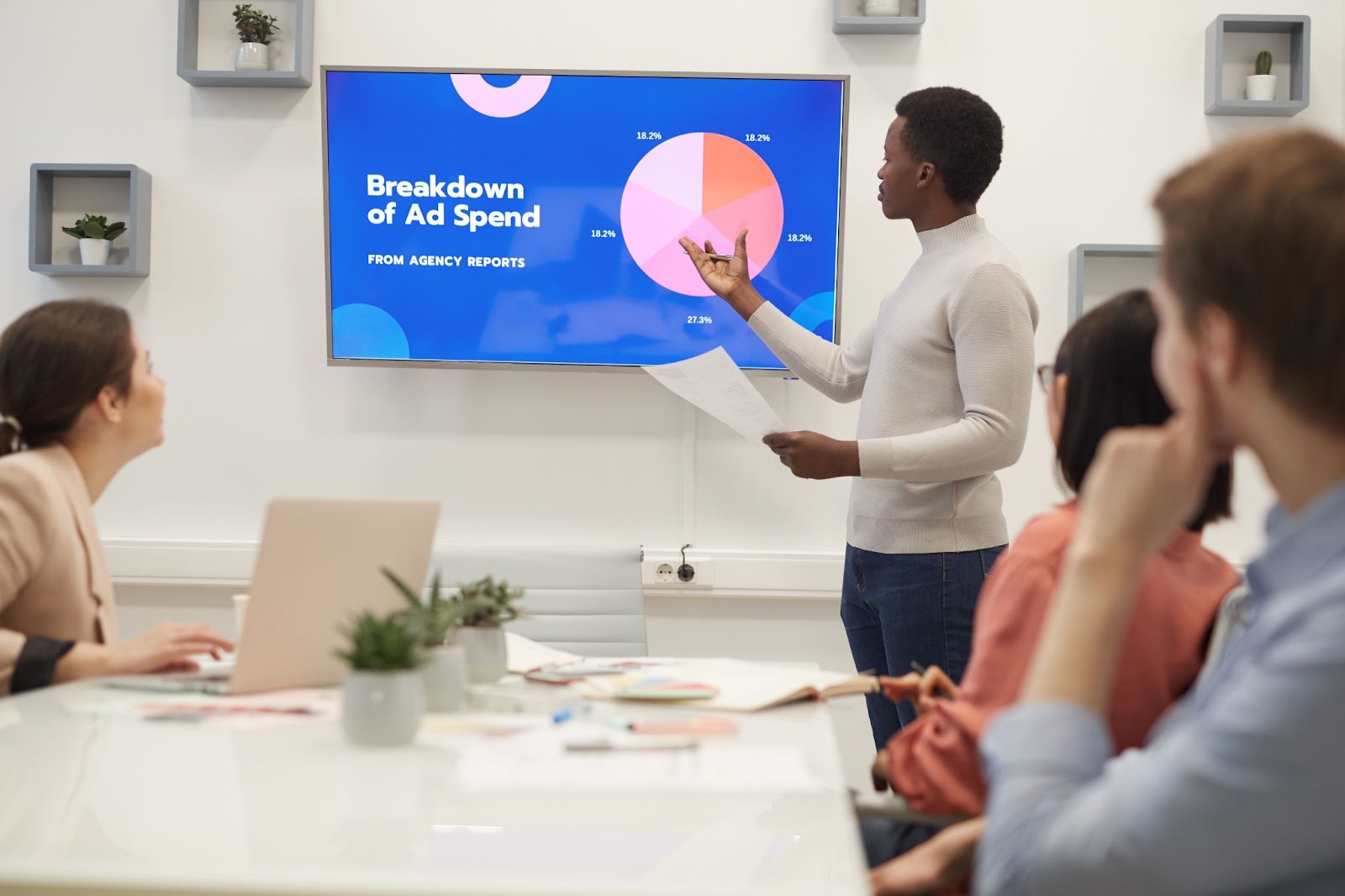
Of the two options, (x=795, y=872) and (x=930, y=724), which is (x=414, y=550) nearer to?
(x=930, y=724)

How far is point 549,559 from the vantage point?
2.69m

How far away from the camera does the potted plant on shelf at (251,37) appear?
332 centimetres

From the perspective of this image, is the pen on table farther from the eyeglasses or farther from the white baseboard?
the eyeglasses

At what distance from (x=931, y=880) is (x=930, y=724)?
22 cm

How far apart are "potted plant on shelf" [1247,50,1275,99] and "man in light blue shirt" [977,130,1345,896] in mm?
2809

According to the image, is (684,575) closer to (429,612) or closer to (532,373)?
(532,373)

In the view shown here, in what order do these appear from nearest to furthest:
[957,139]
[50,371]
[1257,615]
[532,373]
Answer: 1. [1257,615]
2. [50,371]
3. [957,139]
4. [532,373]

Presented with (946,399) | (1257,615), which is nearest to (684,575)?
(946,399)

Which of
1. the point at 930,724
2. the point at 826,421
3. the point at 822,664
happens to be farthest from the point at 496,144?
the point at 930,724

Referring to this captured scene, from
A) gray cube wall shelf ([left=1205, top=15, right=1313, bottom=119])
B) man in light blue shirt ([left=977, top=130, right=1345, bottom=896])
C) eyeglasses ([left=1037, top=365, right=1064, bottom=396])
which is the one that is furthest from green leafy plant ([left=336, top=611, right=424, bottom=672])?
gray cube wall shelf ([left=1205, top=15, right=1313, bottom=119])

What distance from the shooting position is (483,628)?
1.64 m

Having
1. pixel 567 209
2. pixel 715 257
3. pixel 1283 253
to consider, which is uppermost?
pixel 567 209

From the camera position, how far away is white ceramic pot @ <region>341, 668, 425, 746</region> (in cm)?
124

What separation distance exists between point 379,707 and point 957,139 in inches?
68.3
